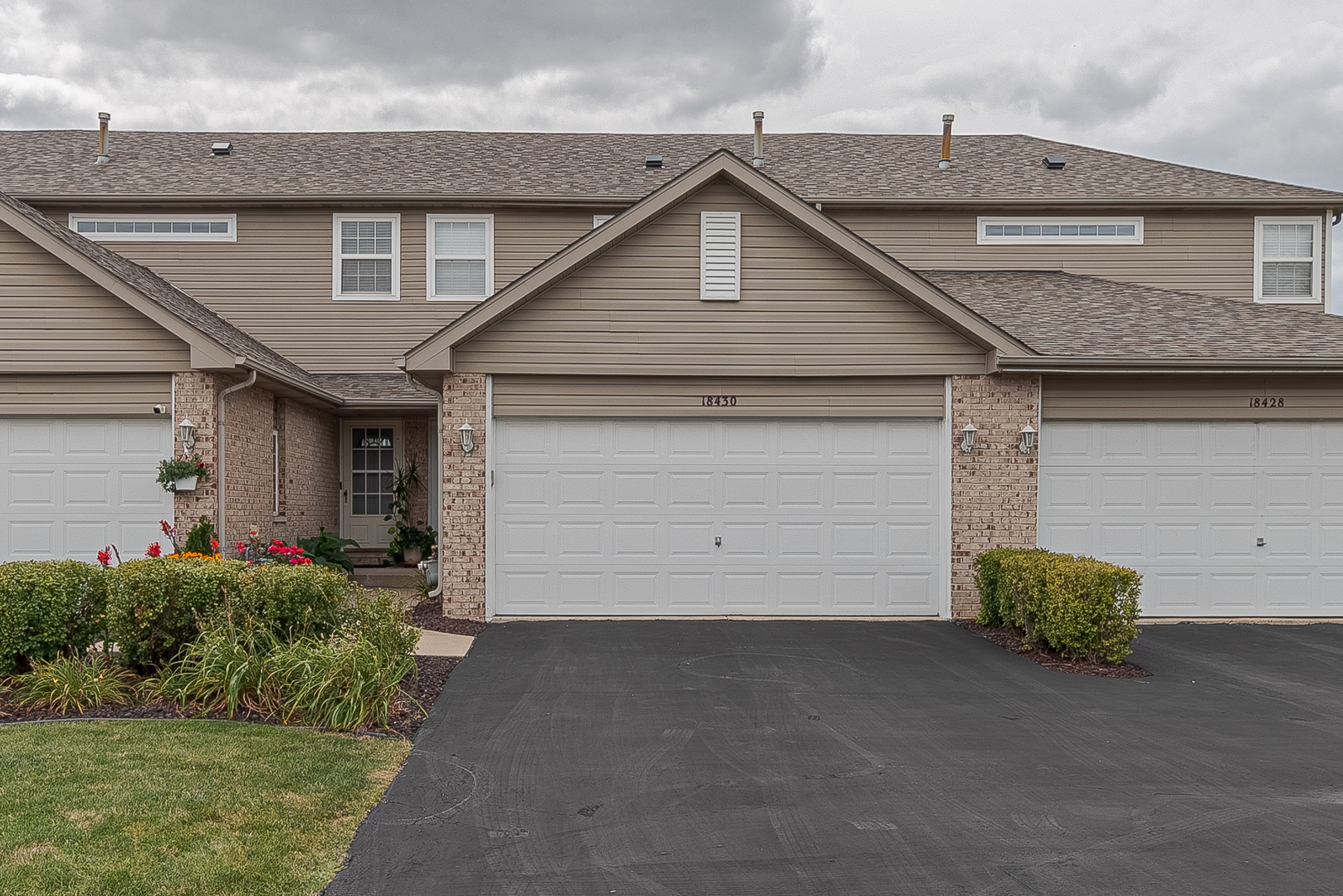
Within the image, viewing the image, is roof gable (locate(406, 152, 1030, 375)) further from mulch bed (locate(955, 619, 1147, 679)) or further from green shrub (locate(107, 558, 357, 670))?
green shrub (locate(107, 558, 357, 670))

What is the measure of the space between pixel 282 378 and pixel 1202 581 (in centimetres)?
1245

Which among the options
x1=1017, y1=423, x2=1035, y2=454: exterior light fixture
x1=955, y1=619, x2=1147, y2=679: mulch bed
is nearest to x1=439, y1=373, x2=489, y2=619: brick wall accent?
x1=955, y1=619, x2=1147, y2=679: mulch bed

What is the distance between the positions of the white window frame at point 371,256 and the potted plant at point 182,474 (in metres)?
4.93

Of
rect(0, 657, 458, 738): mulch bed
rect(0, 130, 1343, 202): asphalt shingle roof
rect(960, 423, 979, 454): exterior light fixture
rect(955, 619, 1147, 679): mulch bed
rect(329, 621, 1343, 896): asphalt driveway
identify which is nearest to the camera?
rect(329, 621, 1343, 896): asphalt driveway

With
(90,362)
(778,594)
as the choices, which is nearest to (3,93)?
(90,362)

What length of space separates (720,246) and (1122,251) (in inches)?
338

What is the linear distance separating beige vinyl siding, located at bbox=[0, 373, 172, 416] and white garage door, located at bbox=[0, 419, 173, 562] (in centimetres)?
17

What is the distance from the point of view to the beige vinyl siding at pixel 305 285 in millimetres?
16125

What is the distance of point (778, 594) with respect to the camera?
12.2m

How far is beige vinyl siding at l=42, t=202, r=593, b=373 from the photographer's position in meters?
16.1

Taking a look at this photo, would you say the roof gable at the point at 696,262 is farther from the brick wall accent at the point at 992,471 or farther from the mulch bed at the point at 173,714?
the mulch bed at the point at 173,714

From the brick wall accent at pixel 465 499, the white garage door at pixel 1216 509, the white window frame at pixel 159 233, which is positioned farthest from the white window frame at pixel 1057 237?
the white window frame at pixel 159 233

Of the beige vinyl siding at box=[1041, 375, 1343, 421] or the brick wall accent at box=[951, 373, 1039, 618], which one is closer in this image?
the brick wall accent at box=[951, 373, 1039, 618]

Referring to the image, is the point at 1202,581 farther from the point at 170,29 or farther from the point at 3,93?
the point at 3,93
